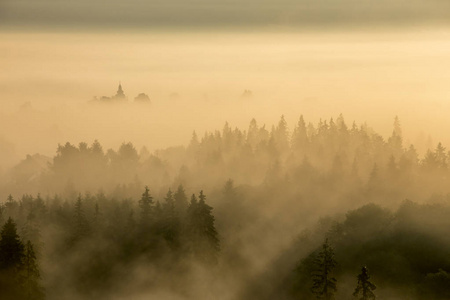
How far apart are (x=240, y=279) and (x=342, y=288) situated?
89.3 ft

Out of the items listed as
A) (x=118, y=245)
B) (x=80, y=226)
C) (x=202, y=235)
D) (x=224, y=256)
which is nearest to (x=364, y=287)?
(x=202, y=235)

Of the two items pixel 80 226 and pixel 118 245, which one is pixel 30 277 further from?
pixel 80 226

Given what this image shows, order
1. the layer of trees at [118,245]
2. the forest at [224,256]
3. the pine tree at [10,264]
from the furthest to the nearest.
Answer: the layer of trees at [118,245], the forest at [224,256], the pine tree at [10,264]

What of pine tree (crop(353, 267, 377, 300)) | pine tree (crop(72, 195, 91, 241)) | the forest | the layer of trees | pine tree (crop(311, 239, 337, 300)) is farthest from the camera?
pine tree (crop(72, 195, 91, 241))

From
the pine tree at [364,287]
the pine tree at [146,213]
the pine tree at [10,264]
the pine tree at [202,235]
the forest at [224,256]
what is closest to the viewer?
the pine tree at [364,287]

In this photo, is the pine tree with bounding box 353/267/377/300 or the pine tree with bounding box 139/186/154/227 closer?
the pine tree with bounding box 353/267/377/300

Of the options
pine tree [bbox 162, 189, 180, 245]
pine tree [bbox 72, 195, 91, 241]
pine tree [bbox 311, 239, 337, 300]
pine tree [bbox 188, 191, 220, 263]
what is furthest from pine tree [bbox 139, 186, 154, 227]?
pine tree [bbox 311, 239, 337, 300]

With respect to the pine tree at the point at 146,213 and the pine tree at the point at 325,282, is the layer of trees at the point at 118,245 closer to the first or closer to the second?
the pine tree at the point at 146,213

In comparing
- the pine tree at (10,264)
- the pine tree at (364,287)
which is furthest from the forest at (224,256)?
the pine tree at (364,287)

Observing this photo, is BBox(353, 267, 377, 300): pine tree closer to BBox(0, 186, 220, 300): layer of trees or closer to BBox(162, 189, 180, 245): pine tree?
BBox(0, 186, 220, 300): layer of trees

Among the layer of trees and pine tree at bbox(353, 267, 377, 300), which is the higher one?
the layer of trees

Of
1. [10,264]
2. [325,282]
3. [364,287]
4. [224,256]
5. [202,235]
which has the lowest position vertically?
[364,287]

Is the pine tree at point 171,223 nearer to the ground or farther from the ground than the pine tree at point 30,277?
farther from the ground

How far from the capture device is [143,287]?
171 metres
